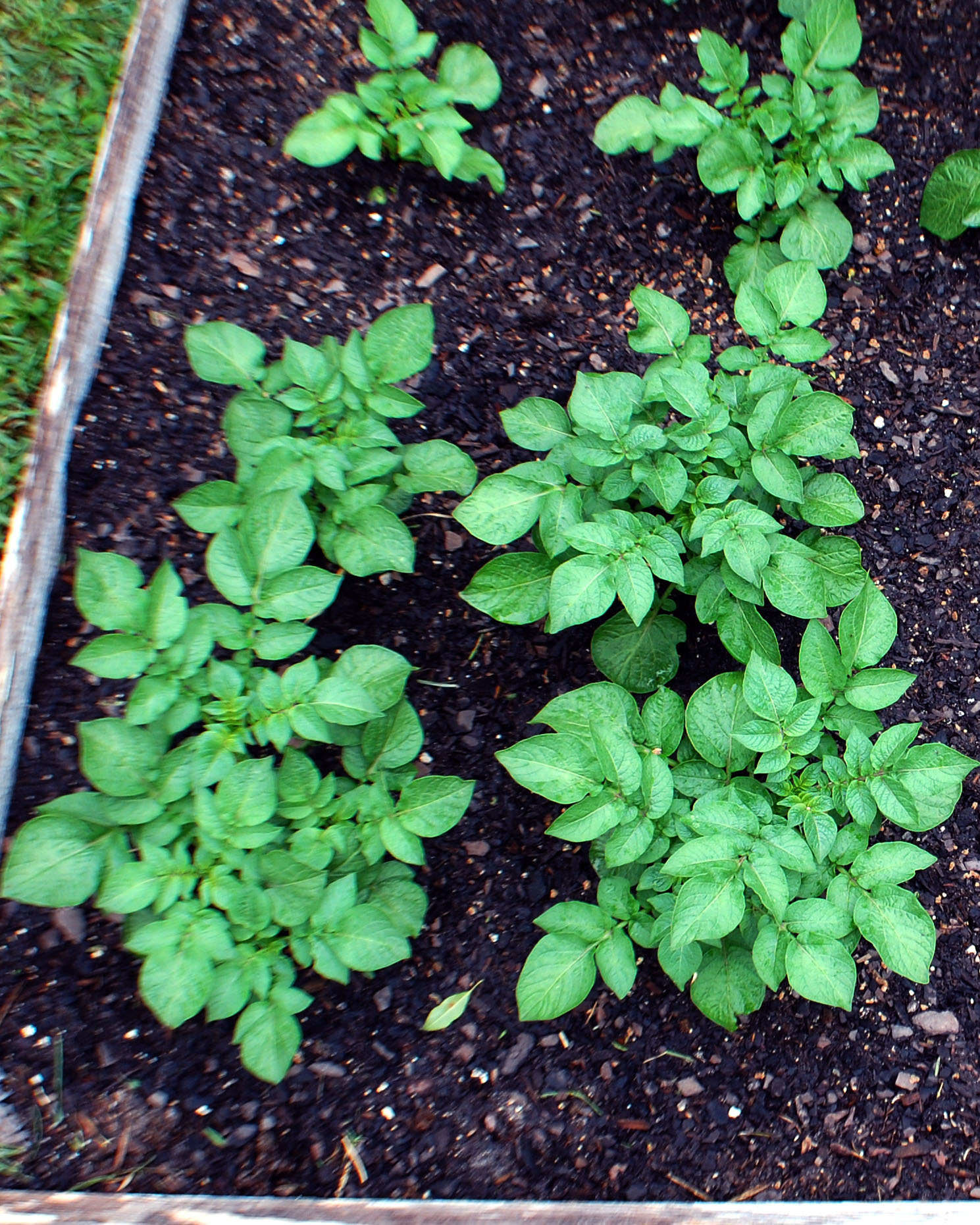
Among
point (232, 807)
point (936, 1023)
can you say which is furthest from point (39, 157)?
point (936, 1023)

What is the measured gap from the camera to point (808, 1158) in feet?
5.77

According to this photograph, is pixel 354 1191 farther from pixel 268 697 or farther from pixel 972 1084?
pixel 972 1084

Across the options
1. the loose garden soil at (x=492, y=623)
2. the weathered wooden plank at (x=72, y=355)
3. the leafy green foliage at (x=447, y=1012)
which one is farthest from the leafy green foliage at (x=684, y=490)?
the weathered wooden plank at (x=72, y=355)

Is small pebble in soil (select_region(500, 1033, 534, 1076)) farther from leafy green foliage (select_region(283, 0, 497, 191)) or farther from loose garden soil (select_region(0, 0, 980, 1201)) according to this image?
leafy green foliage (select_region(283, 0, 497, 191))

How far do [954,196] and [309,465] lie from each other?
171cm

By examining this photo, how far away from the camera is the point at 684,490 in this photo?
5.26ft

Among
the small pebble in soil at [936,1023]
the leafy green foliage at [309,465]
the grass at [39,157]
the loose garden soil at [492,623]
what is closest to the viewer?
the leafy green foliage at [309,465]

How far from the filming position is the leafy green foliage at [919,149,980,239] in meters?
2.15

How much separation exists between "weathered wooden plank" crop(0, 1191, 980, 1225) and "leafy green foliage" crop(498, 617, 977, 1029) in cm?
31

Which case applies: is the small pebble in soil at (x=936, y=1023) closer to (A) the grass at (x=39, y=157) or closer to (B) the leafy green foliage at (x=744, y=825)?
(B) the leafy green foliage at (x=744, y=825)

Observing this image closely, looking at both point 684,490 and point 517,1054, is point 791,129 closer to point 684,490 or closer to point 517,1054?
point 684,490

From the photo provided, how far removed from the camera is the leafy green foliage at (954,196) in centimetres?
215

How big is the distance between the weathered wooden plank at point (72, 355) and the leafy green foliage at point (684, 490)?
0.87 metres

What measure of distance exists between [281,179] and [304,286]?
27 centimetres
